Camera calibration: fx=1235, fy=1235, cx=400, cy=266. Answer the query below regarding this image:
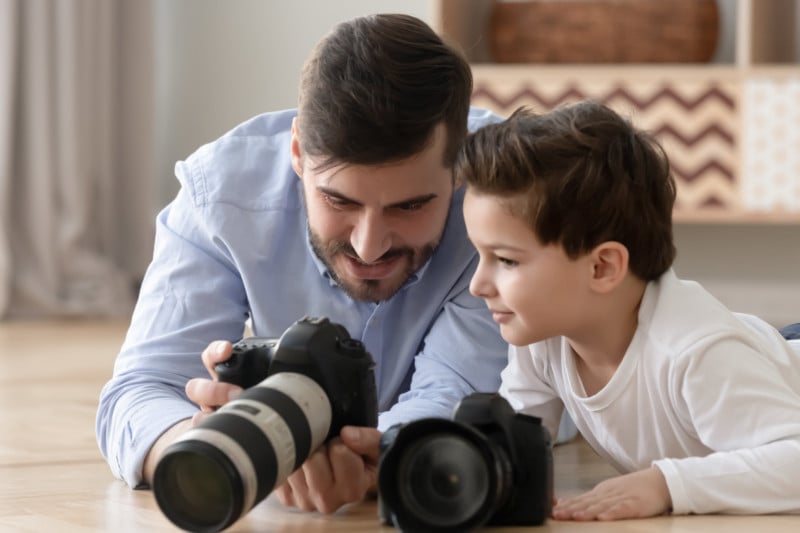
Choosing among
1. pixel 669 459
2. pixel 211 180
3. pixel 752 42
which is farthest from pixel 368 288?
pixel 752 42

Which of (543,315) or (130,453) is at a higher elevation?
(543,315)

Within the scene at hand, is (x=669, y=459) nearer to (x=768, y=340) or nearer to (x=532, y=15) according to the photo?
(x=768, y=340)

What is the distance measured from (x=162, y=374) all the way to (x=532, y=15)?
1.71 metres

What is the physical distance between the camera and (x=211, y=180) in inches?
53.9

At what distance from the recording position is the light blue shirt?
1306 millimetres

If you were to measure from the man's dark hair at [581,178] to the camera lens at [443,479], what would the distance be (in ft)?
0.74

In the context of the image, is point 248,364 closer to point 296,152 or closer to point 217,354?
point 217,354

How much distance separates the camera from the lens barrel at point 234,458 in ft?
2.86

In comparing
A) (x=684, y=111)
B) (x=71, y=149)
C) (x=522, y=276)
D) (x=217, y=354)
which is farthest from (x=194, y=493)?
(x=71, y=149)

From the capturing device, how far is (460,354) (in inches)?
51.6

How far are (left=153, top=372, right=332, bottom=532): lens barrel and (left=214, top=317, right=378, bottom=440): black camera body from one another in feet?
0.14

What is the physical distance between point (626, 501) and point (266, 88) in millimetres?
2364

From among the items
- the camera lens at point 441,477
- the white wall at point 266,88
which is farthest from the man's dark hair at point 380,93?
the white wall at point 266,88

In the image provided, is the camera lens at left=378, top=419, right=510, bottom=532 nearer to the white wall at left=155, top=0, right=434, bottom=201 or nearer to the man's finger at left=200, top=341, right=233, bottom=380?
the man's finger at left=200, top=341, right=233, bottom=380
